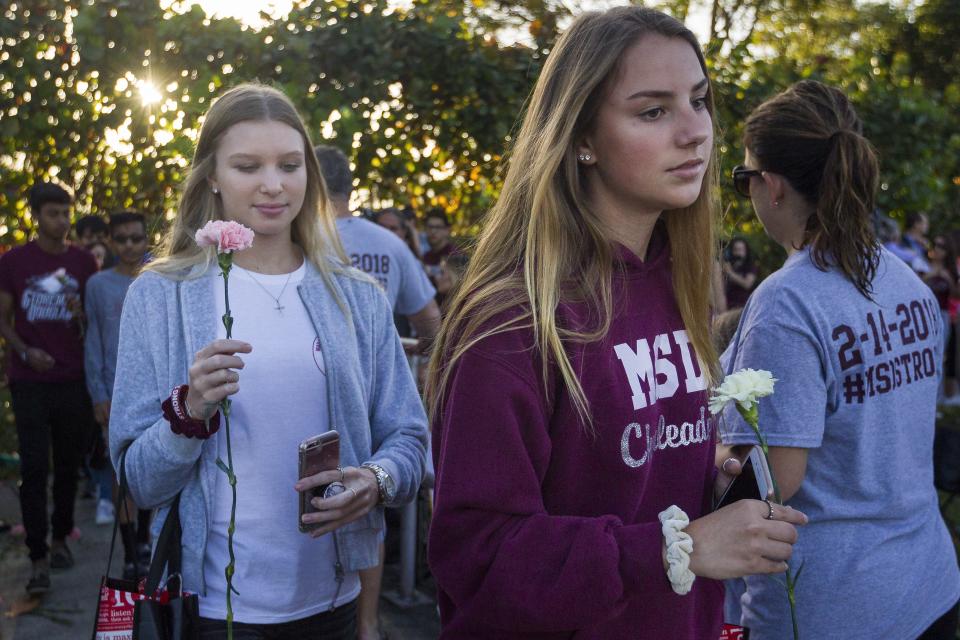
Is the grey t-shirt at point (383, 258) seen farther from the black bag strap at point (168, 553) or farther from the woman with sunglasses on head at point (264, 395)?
the black bag strap at point (168, 553)

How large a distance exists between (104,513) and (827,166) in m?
5.97

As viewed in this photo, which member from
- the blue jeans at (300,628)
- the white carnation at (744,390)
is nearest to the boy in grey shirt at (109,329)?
the blue jeans at (300,628)

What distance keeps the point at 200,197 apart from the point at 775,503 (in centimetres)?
177

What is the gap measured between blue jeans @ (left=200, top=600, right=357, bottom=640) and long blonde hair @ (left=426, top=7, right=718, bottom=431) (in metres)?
0.92

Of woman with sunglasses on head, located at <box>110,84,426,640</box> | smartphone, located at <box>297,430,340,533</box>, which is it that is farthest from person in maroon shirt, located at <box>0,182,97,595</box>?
smartphone, located at <box>297,430,340,533</box>

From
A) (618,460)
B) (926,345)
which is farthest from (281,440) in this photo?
(926,345)

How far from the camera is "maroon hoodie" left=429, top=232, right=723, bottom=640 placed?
1.50 m

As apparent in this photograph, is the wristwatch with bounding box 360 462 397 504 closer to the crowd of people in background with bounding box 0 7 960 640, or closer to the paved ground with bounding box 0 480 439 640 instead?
the crowd of people in background with bounding box 0 7 960 640

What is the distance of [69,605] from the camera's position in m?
5.30

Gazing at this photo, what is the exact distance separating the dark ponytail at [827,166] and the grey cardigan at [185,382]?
1140 millimetres

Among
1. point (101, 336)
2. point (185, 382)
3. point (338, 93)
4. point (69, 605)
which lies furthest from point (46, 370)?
point (185, 382)

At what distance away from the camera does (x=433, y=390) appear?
1.74m

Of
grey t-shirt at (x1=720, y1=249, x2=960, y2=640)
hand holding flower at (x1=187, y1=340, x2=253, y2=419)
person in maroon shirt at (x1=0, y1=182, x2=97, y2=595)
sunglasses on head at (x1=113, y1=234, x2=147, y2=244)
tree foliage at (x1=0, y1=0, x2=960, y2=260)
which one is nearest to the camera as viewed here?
hand holding flower at (x1=187, y1=340, x2=253, y2=419)

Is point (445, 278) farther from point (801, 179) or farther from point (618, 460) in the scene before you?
point (618, 460)
